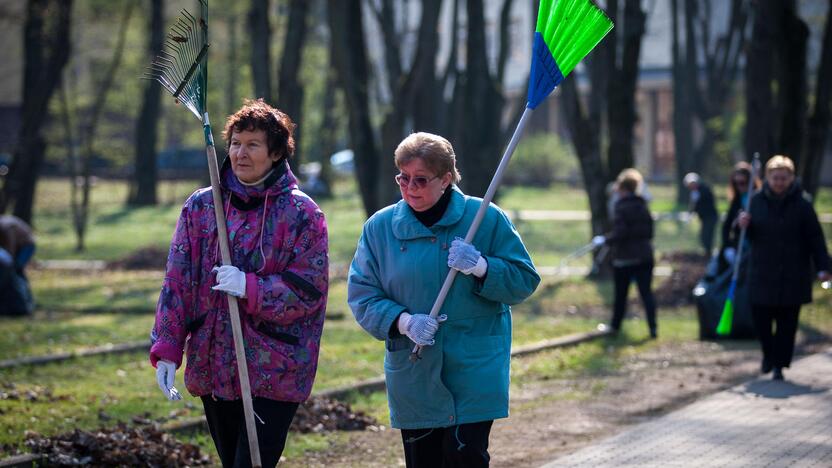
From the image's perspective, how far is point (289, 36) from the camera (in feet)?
66.2

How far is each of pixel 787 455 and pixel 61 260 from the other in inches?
794

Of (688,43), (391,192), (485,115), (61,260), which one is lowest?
(61,260)

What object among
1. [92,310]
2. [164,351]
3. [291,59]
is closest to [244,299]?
[164,351]

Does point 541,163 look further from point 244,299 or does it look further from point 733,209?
point 244,299

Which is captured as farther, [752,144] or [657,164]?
[657,164]

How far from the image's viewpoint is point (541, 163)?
157 feet

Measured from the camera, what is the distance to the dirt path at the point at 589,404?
7879 millimetres

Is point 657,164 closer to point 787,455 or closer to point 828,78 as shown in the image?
point 828,78

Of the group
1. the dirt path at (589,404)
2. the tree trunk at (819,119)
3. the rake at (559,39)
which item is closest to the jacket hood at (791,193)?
the dirt path at (589,404)

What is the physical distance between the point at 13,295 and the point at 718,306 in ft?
27.4

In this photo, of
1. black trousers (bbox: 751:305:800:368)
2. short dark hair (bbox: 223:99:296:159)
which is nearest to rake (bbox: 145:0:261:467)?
short dark hair (bbox: 223:99:296:159)

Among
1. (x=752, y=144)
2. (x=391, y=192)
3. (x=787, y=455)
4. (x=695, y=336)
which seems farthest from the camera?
(x=391, y=192)

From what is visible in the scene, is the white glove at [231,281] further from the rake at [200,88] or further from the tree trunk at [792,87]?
the tree trunk at [792,87]

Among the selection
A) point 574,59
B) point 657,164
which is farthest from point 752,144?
point 657,164
